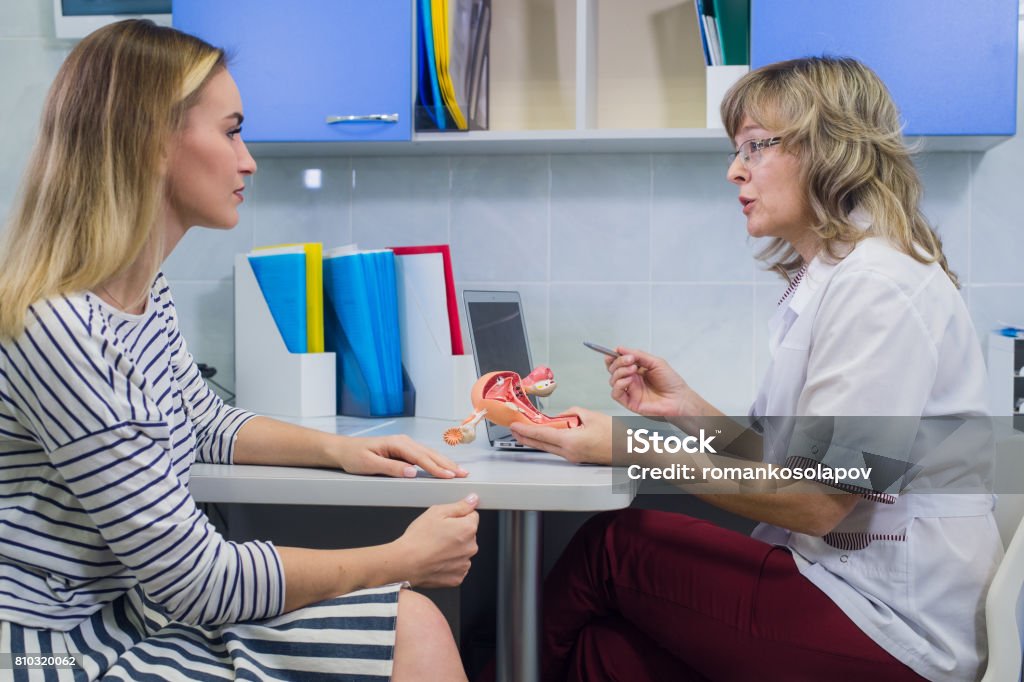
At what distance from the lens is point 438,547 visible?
3.46ft

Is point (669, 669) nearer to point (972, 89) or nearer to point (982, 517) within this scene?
point (982, 517)

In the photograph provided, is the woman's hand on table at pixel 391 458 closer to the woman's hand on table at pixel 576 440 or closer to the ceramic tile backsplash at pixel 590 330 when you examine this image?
the woman's hand on table at pixel 576 440

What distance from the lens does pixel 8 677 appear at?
880 mm

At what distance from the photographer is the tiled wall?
1.95m

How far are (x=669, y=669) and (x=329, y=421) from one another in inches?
30.7

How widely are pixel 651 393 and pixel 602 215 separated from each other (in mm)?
598

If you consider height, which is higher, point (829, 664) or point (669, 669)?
point (829, 664)

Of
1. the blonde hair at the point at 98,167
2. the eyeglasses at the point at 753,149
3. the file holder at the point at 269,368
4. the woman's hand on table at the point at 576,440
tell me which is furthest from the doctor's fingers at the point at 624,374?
the blonde hair at the point at 98,167

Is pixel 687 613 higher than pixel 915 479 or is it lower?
lower

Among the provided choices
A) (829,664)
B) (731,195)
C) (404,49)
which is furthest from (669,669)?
(404,49)

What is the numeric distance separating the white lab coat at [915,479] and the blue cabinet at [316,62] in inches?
37.4

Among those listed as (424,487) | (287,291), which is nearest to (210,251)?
(287,291)

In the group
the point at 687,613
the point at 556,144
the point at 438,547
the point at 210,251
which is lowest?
the point at 687,613

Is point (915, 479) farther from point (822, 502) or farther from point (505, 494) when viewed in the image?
point (505, 494)
